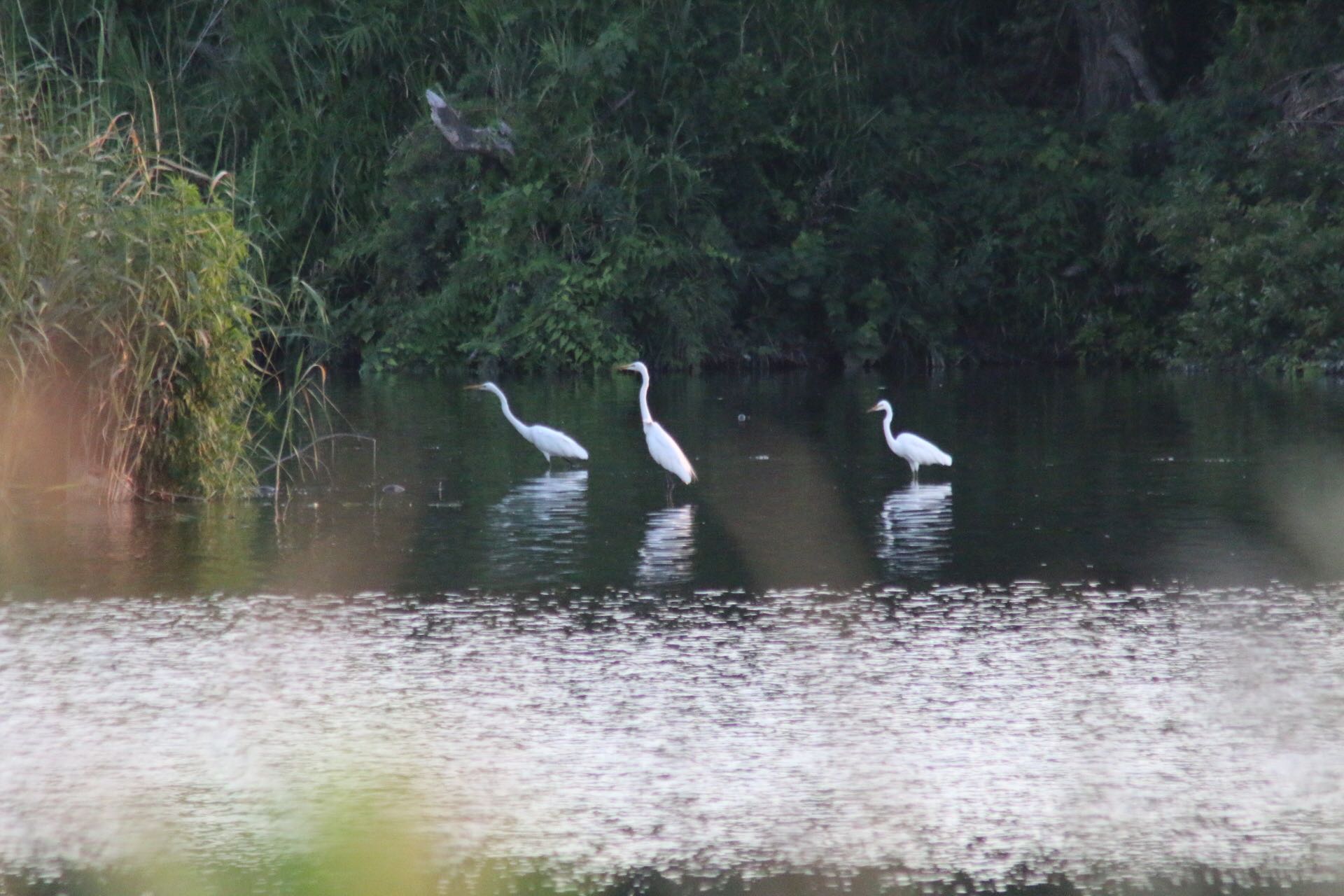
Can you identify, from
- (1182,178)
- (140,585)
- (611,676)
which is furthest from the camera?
(1182,178)

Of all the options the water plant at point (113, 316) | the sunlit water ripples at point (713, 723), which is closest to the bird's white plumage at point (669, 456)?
the water plant at point (113, 316)

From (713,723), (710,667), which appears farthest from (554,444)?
(713,723)

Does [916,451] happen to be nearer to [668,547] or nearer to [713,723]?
[668,547]

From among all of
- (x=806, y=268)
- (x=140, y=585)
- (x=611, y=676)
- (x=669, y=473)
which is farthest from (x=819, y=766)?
(x=806, y=268)

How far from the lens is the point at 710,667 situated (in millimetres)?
7625

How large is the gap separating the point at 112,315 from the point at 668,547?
135 inches

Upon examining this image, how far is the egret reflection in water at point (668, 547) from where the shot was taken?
32.1 ft

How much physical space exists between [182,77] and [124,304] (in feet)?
66.9

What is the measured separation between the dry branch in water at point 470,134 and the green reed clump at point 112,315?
1622 centimetres

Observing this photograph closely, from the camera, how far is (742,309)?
30.3m

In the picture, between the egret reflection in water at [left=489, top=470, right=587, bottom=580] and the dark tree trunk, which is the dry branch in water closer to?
the dark tree trunk

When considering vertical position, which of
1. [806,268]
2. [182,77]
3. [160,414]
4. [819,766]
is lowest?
[819,766]

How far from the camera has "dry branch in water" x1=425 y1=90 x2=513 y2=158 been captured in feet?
93.6

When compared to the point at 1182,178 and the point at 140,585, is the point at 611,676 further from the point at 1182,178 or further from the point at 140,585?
the point at 1182,178
